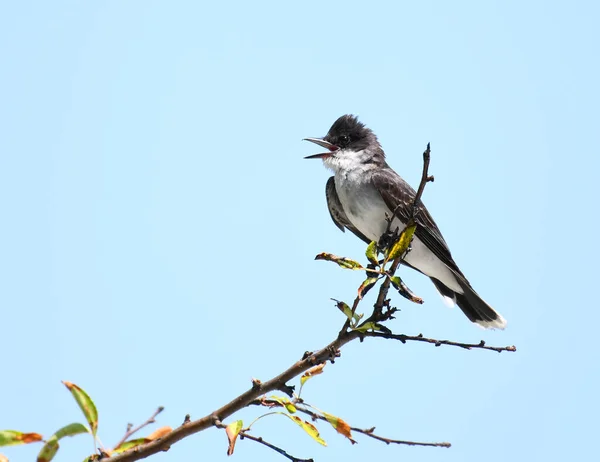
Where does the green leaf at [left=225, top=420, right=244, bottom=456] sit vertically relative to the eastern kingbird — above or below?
below

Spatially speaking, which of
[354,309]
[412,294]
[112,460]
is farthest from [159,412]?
[412,294]

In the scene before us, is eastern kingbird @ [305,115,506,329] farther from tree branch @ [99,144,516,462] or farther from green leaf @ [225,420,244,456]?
green leaf @ [225,420,244,456]

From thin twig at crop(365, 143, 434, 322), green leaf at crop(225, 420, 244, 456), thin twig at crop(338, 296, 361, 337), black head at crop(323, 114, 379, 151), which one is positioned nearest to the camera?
green leaf at crop(225, 420, 244, 456)

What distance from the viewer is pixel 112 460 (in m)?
2.18

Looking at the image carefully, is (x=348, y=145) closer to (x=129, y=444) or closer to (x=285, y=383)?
(x=285, y=383)

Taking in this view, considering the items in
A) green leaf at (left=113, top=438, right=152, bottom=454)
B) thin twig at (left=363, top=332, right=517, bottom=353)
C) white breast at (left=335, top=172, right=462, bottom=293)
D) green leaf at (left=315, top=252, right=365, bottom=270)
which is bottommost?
green leaf at (left=113, top=438, right=152, bottom=454)

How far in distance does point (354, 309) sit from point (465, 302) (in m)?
4.68

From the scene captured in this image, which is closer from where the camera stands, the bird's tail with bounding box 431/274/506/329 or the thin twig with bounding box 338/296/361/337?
the thin twig with bounding box 338/296/361/337

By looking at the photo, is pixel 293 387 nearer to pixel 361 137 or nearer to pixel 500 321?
pixel 500 321

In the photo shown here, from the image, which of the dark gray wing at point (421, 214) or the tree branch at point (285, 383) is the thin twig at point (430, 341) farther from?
the dark gray wing at point (421, 214)

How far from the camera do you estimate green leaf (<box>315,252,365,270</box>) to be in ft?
11.9

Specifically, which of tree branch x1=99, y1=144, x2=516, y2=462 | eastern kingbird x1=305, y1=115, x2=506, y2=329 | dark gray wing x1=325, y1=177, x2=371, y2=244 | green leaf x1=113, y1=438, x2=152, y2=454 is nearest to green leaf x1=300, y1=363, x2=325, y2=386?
tree branch x1=99, y1=144, x2=516, y2=462

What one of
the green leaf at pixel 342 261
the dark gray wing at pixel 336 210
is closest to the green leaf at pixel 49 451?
the green leaf at pixel 342 261

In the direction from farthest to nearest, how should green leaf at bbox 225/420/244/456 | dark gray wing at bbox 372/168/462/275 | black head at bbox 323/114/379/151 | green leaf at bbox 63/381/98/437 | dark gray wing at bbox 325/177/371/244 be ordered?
1. black head at bbox 323/114/379/151
2. dark gray wing at bbox 325/177/371/244
3. dark gray wing at bbox 372/168/462/275
4. green leaf at bbox 225/420/244/456
5. green leaf at bbox 63/381/98/437
